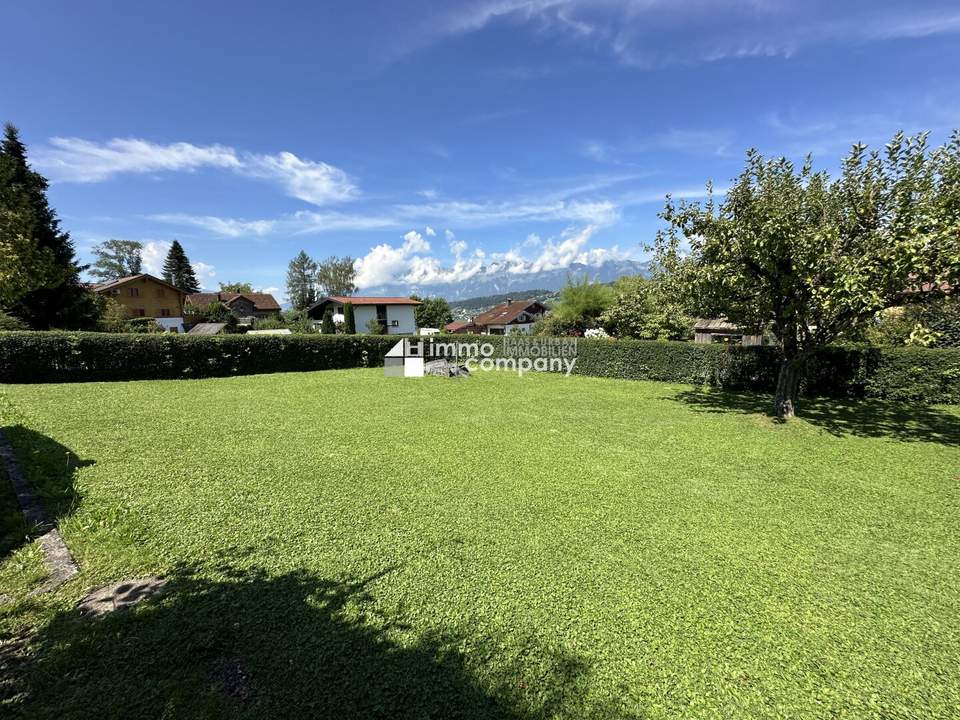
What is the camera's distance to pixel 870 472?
588cm

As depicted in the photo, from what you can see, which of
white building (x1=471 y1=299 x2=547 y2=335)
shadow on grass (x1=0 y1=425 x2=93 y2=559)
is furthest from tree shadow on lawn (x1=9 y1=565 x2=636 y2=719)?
white building (x1=471 y1=299 x2=547 y2=335)

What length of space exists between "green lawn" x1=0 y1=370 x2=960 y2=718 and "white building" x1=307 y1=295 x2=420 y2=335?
36.2 metres

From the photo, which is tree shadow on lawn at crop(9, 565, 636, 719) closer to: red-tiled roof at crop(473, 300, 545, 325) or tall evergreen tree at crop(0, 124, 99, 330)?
tall evergreen tree at crop(0, 124, 99, 330)

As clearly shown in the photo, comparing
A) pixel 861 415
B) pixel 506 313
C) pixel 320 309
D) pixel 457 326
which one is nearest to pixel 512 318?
pixel 506 313

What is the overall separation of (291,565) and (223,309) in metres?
53.2

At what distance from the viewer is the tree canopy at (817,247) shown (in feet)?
21.8

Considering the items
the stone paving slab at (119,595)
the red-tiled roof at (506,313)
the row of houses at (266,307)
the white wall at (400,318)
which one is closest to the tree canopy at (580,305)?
the row of houses at (266,307)

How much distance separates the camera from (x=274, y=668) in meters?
2.39

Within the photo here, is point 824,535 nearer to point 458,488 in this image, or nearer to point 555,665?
point 555,665

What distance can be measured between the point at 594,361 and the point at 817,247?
10.6 meters

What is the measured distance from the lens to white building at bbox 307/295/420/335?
42.8m

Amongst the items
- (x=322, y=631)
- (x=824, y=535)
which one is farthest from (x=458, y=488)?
(x=824, y=535)

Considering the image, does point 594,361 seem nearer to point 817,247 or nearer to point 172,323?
point 817,247

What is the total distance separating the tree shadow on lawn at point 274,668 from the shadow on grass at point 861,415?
8854 millimetres
